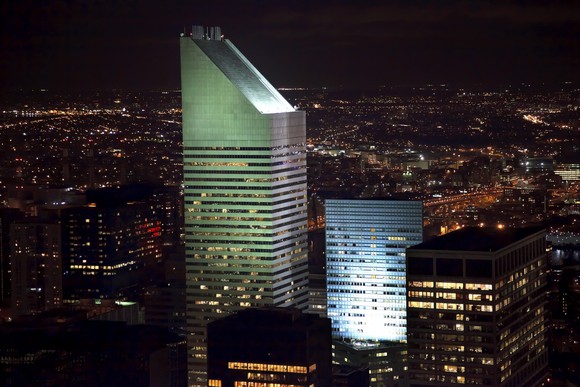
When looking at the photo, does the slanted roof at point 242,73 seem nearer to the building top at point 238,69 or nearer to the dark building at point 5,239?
the building top at point 238,69

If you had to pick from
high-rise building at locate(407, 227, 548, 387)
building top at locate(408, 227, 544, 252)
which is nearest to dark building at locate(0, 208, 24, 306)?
building top at locate(408, 227, 544, 252)

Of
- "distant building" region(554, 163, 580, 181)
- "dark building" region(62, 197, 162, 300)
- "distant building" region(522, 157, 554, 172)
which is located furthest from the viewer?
"distant building" region(554, 163, 580, 181)

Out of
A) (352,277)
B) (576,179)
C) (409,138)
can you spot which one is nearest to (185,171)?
(352,277)

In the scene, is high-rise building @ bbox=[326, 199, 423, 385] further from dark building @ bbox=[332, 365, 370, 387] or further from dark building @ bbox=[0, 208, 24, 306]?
dark building @ bbox=[0, 208, 24, 306]

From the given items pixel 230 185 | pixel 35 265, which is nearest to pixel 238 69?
pixel 230 185

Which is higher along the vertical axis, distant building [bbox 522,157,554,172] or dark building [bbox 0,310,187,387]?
distant building [bbox 522,157,554,172]

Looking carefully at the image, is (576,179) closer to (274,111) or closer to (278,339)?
(274,111)
